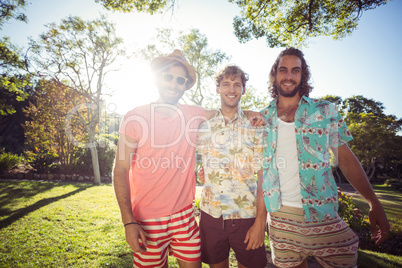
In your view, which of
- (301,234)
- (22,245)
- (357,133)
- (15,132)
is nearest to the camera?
(301,234)

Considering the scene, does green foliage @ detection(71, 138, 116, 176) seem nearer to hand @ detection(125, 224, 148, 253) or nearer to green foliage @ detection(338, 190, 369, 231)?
hand @ detection(125, 224, 148, 253)

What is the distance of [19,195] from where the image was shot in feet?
27.2

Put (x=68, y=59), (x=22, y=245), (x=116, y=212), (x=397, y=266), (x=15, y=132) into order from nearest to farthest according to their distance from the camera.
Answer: (x=397, y=266)
(x=22, y=245)
(x=116, y=212)
(x=68, y=59)
(x=15, y=132)

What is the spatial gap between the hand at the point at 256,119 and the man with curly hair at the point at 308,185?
0.35 ft

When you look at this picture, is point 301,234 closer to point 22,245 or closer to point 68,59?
point 22,245

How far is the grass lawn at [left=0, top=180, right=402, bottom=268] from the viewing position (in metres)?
3.84

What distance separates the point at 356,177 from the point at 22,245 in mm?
6815

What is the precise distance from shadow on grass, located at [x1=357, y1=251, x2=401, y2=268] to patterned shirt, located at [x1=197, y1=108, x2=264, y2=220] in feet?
12.6

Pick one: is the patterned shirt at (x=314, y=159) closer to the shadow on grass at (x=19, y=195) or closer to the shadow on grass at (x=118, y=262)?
the shadow on grass at (x=118, y=262)

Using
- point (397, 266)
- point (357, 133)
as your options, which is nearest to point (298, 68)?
point (397, 266)

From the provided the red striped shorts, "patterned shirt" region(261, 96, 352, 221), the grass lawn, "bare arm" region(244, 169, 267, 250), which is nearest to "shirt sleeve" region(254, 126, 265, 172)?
"patterned shirt" region(261, 96, 352, 221)

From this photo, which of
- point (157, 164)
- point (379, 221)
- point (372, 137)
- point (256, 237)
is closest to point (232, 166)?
point (256, 237)

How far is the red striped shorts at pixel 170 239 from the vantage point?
205 cm

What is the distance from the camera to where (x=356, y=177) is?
2.03 metres
